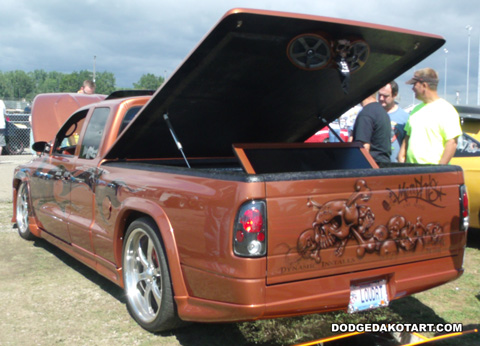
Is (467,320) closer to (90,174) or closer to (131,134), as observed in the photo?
(131,134)

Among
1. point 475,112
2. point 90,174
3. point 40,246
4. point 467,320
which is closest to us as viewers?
point 467,320

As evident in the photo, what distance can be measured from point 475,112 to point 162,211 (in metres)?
5.04

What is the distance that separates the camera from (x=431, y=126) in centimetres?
512

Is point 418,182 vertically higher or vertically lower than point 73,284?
higher

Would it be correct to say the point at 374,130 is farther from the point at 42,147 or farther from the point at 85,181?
the point at 42,147

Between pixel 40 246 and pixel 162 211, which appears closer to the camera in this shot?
pixel 162 211

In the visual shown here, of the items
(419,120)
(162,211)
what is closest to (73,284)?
(162,211)

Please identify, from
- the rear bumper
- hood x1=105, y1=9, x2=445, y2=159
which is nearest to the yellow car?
hood x1=105, y1=9, x2=445, y2=159

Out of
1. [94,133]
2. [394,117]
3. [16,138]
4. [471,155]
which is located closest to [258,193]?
[94,133]

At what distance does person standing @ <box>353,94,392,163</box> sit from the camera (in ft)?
17.6

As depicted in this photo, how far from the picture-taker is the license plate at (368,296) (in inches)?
121

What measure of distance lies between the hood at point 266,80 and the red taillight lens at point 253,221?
1.21 meters

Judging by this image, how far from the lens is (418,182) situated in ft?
10.9

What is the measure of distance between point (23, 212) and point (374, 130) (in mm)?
4357
